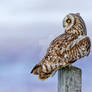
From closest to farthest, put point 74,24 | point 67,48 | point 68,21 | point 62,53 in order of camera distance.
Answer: point 62,53 → point 67,48 → point 68,21 → point 74,24

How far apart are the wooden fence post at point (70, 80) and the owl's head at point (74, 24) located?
166cm

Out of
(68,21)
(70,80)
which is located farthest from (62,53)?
(68,21)

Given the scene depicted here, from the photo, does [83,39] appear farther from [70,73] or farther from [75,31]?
[70,73]

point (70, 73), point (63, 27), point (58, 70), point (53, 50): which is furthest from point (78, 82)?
point (63, 27)

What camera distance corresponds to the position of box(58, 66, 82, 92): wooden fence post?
5113 millimetres

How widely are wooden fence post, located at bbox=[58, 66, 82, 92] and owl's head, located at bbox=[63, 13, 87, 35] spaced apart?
5.44ft

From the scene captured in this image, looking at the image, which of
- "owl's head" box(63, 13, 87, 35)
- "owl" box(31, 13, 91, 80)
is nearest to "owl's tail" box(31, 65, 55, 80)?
"owl" box(31, 13, 91, 80)

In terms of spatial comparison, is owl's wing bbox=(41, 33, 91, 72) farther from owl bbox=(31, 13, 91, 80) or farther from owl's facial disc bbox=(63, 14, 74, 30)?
owl's facial disc bbox=(63, 14, 74, 30)

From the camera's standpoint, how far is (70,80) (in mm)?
5160

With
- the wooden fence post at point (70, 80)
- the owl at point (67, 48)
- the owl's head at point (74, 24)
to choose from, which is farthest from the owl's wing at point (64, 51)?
the wooden fence post at point (70, 80)

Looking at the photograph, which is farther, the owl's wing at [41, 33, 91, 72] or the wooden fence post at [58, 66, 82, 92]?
the owl's wing at [41, 33, 91, 72]

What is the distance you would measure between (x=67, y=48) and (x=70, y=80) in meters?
1.08

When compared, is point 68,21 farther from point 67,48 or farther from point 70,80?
point 70,80

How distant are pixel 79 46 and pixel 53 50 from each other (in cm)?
73
